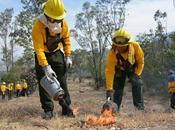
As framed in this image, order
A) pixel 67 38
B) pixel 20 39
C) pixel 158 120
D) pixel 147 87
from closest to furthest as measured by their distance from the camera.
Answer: pixel 158 120, pixel 67 38, pixel 20 39, pixel 147 87

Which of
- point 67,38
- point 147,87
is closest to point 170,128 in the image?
point 67,38

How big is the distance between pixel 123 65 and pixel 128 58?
0.29 meters

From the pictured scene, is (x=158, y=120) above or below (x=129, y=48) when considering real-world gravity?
below

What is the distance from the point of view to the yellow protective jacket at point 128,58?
885 centimetres

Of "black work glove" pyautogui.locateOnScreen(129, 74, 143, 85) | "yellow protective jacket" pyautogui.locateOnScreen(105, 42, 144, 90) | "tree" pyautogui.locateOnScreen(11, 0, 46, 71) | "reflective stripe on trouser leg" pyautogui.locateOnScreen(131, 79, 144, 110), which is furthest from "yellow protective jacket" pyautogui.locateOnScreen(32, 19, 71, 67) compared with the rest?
"tree" pyautogui.locateOnScreen(11, 0, 46, 71)

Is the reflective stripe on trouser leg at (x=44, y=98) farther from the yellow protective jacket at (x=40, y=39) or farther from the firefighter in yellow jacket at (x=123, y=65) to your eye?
the firefighter in yellow jacket at (x=123, y=65)

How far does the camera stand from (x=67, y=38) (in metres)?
7.83

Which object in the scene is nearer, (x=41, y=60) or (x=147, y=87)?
(x=41, y=60)

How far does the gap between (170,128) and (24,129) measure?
1958 mm

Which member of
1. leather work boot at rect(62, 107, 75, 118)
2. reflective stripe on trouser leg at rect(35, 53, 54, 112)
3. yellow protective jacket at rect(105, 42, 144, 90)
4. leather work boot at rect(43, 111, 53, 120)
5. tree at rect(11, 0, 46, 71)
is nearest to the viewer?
leather work boot at rect(43, 111, 53, 120)

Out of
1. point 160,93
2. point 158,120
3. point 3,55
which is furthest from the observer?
point 3,55

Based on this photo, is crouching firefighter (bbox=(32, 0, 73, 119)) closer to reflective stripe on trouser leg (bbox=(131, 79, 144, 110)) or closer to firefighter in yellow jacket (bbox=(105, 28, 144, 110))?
firefighter in yellow jacket (bbox=(105, 28, 144, 110))

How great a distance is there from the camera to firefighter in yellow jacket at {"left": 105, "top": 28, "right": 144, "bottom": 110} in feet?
28.6

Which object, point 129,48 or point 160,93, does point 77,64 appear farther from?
point 129,48
